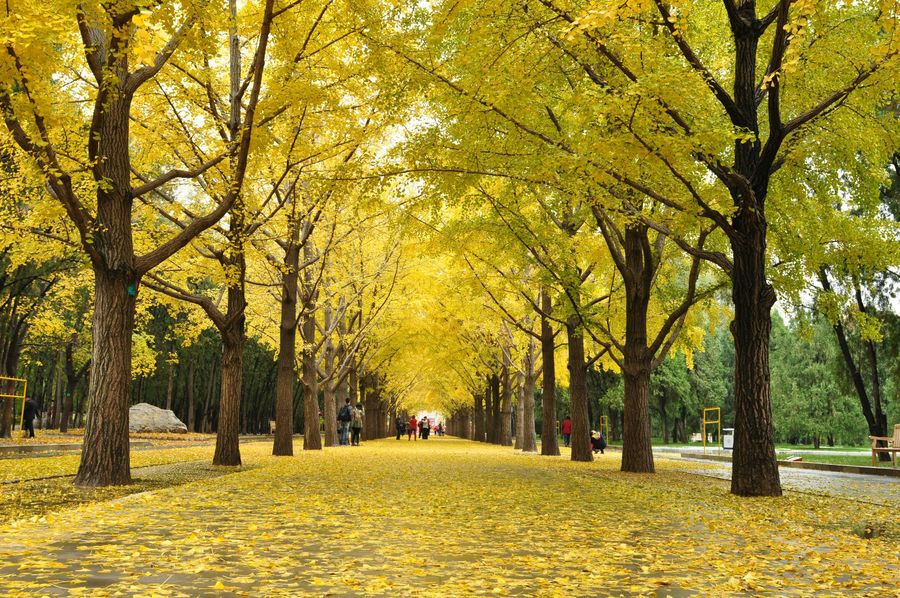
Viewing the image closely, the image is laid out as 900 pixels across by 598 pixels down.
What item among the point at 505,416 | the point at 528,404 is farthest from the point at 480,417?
the point at 528,404

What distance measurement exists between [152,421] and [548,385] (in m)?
24.5

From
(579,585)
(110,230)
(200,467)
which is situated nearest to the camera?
(579,585)

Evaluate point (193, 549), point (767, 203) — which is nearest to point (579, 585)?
point (193, 549)

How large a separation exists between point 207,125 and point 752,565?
14493 mm

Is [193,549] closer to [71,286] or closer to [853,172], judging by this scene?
[853,172]

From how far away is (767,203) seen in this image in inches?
559

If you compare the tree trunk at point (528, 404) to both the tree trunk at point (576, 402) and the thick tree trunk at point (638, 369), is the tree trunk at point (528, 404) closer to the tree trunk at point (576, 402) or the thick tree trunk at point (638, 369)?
the tree trunk at point (576, 402)

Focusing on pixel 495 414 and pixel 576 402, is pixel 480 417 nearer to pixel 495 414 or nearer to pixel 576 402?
pixel 495 414

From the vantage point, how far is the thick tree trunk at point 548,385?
84.2 ft

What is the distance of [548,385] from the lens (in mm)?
26047

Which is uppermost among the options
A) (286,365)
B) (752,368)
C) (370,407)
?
(286,365)

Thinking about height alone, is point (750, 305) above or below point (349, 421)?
above

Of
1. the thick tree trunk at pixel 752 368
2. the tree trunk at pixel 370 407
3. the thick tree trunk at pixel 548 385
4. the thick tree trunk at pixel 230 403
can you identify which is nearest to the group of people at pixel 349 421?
the tree trunk at pixel 370 407

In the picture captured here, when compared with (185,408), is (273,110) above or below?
above
